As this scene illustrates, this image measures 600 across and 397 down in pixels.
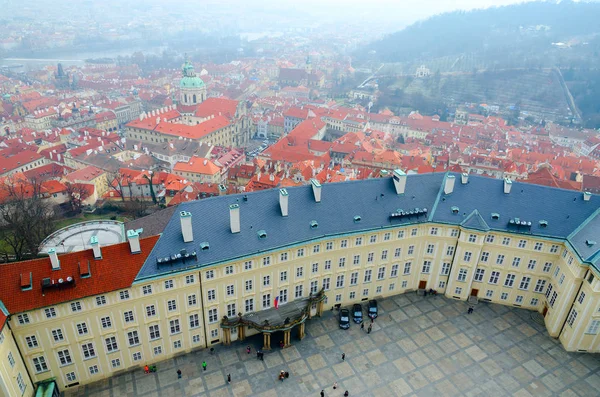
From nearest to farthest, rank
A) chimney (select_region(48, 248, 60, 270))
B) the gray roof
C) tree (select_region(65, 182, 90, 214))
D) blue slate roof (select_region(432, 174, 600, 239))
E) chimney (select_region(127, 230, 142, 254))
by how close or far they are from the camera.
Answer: chimney (select_region(48, 248, 60, 270)) < chimney (select_region(127, 230, 142, 254)) < the gray roof < blue slate roof (select_region(432, 174, 600, 239)) < tree (select_region(65, 182, 90, 214))

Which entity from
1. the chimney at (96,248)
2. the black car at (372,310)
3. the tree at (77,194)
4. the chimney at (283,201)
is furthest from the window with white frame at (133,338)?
the tree at (77,194)

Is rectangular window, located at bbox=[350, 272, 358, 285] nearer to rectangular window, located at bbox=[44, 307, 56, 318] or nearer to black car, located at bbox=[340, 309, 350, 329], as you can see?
black car, located at bbox=[340, 309, 350, 329]

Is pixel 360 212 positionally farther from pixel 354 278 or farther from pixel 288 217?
pixel 288 217

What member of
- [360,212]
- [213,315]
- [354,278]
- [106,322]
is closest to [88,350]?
[106,322]

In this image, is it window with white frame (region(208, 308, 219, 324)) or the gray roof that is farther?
window with white frame (region(208, 308, 219, 324))

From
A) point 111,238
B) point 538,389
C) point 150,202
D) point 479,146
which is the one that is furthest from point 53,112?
point 538,389

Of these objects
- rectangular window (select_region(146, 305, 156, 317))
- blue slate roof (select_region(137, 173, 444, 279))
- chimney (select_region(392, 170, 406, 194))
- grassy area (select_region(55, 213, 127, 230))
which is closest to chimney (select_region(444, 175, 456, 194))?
blue slate roof (select_region(137, 173, 444, 279))

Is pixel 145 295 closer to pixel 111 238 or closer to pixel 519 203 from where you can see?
pixel 111 238
